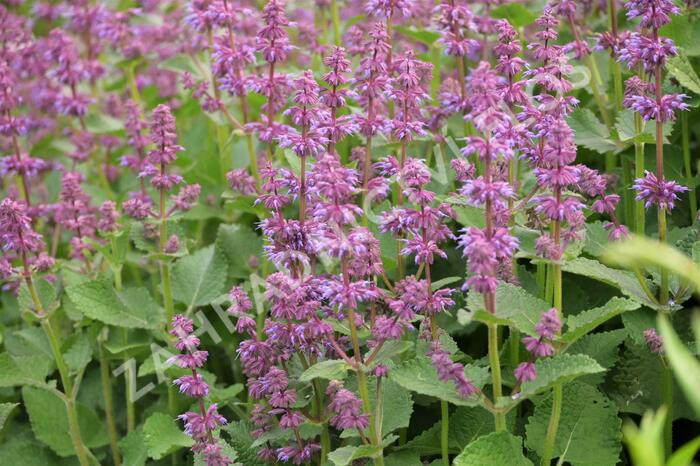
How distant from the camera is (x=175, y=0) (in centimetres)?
559

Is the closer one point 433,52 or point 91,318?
point 91,318

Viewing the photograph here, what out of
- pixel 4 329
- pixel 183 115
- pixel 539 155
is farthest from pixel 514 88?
pixel 183 115

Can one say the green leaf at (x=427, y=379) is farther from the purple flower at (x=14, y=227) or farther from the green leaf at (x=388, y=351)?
the purple flower at (x=14, y=227)

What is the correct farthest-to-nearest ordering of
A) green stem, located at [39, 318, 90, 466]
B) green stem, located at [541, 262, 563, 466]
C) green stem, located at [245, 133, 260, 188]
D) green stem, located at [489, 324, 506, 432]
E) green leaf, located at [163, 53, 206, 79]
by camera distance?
green leaf, located at [163, 53, 206, 79], green stem, located at [245, 133, 260, 188], green stem, located at [39, 318, 90, 466], green stem, located at [541, 262, 563, 466], green stem, located at [489, 324, 506, 432]

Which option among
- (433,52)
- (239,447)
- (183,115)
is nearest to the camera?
(239,447)

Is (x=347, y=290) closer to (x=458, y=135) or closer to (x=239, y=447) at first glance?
(x=239, y=447)

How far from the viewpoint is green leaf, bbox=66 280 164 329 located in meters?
2.80

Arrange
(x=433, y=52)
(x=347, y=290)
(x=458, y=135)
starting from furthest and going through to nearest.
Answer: (x=433, y=52) → (x=458, y=135) → (x=347, y=290)

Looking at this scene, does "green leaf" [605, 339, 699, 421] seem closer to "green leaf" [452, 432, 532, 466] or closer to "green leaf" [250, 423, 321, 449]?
"green leaf" [452, 432, 532, 466]

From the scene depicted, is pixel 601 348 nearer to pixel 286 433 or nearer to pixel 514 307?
pixel 514 307

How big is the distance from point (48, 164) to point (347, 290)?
2.45 metres

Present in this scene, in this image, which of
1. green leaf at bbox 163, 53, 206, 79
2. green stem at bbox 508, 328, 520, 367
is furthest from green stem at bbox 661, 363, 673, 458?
green leaf at bbox 163, 53, 206, 79

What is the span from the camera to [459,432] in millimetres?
2521

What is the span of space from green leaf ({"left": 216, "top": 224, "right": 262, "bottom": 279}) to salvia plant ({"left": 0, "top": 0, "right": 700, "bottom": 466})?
0.4 inches
